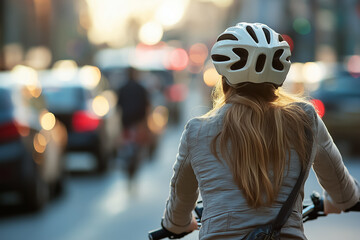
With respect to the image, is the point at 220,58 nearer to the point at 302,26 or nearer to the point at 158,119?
the point at 158,119

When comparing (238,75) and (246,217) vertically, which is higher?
(238,75)

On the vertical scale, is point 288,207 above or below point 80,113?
above

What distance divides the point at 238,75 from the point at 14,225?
7.13 meters

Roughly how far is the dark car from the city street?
4.01 ft

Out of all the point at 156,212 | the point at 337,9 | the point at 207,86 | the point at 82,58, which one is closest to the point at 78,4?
the point at 82,58

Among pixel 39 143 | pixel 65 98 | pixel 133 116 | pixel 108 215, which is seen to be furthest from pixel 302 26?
pixel 108 215

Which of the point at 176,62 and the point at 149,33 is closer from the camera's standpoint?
the point at 176,62

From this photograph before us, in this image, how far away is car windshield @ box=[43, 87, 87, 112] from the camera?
1458cm

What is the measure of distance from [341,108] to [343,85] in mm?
555

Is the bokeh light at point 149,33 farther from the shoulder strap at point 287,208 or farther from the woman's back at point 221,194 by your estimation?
the shoulder strap at point 287,208

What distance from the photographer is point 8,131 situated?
A: 9891 millimetres

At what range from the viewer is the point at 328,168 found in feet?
10.8

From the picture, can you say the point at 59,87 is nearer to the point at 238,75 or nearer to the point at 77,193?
the point at 77,193

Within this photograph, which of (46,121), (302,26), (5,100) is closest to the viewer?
(5,100)
